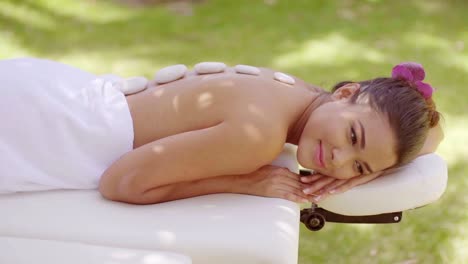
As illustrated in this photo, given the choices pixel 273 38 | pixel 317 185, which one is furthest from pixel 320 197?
pixel 273 38

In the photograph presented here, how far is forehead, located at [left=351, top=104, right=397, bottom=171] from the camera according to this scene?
2.36m

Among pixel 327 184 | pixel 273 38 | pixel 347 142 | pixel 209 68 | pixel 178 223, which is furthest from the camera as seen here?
pixel 273 38

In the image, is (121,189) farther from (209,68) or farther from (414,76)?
(414,76)

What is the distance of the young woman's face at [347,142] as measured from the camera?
2.37 m

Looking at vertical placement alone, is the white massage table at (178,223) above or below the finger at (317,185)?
below

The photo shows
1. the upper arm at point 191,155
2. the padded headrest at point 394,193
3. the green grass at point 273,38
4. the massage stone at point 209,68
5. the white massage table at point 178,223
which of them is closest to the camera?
the white massage table at point 178,223

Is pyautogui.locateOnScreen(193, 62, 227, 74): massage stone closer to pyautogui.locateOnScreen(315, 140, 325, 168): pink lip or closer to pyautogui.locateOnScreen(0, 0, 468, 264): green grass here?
pyautogui.locateOnScreen(315, 140, 325, 168): pink lip

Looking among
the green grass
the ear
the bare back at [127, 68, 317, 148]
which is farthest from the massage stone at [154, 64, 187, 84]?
the green grass

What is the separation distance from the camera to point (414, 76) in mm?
2535

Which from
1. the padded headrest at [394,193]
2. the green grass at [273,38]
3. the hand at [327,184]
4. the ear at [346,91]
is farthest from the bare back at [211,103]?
the green grass at [273,38]

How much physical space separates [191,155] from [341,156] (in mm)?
539

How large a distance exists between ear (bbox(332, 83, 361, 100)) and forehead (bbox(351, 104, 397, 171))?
153 mm

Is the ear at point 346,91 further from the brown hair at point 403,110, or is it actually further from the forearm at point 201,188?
the forearm at point 201,188

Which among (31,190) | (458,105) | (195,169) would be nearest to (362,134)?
(195,169)
